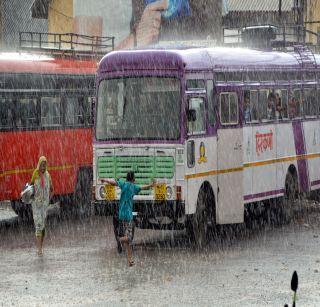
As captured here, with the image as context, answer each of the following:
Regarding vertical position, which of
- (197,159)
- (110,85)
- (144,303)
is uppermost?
(110,85)

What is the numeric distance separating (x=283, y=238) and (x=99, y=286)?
648 cm

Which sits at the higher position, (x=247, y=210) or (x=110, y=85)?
(x=110, y=85)

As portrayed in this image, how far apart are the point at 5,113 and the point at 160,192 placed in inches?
197

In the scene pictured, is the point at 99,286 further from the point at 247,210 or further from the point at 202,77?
the point at 247,210

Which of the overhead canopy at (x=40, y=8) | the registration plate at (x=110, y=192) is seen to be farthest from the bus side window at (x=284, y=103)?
the overhead canopy at (x=40, y=8)

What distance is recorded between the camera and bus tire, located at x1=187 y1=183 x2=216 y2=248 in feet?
64.7

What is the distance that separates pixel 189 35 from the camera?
160 ft

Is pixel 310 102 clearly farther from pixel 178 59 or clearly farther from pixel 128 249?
pixel 128 249

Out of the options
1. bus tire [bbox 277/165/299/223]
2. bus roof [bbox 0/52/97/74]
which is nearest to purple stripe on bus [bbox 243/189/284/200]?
bus tire [bbox 277/165/299/223]

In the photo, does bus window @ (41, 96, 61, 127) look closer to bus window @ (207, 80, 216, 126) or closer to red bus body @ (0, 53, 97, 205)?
red bus body @ (0, 53, 97, 205)

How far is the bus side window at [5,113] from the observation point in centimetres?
2298

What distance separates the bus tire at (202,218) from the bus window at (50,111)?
5.05 metres

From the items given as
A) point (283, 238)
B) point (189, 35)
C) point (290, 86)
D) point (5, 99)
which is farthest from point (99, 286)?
point (189, 35)

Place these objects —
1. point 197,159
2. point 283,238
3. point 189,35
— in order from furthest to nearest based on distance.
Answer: point 189,35, point 283,238, point 197,159
